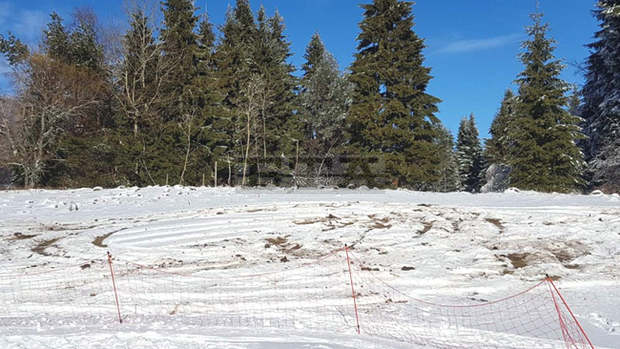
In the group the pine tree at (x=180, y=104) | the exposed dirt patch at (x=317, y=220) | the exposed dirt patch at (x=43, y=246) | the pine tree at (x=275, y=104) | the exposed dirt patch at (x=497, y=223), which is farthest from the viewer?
the pine tree at (x=275, y=104)

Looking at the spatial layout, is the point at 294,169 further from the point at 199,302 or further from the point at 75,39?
the point at 199,302

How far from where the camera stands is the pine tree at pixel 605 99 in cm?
1773

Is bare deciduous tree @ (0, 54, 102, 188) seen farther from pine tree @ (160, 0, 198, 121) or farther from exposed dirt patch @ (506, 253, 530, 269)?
exposed dirt patch @ (506, 253, 530, 269)

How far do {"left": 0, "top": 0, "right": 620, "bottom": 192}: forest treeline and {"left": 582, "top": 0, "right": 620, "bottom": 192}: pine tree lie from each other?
0.07 m

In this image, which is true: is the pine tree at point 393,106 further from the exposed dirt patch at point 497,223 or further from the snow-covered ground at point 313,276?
the exposed dirt patch at point 497,223

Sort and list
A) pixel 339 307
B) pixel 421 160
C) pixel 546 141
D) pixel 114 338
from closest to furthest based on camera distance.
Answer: pixel 114 338 < pixel 339 307 < pixel 546 141 < pixel 421 160

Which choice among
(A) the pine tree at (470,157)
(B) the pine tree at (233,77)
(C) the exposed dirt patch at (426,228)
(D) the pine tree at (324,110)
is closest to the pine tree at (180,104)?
(B) the pine tree at (233,77)

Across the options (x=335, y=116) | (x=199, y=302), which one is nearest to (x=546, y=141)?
(x=335, y=116)

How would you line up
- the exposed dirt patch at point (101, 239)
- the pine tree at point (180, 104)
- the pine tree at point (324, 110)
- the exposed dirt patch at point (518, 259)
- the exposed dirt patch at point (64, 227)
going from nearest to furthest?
the exposed dirt patch at point (518, 259) < the exposed dirt patch at point (101, 239) < the exposed dirt patch at point (64, 227) < the pine tree at point (180, 104) < the pine tree at point (324, 110)

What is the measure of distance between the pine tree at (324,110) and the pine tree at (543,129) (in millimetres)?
13254

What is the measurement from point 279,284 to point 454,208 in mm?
8001

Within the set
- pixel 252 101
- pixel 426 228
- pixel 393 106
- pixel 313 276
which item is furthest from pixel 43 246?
pixel 252 101

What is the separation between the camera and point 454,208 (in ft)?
39.6

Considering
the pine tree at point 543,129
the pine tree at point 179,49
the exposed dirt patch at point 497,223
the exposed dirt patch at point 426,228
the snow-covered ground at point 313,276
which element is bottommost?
the snow-covered ground at point 313,276
